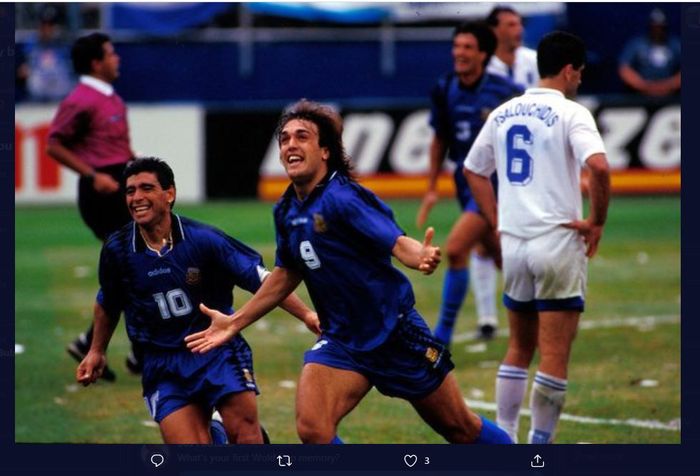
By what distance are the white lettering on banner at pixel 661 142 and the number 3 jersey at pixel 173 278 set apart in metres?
11.1

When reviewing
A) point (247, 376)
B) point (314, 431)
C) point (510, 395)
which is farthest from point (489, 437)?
point (510, 395)

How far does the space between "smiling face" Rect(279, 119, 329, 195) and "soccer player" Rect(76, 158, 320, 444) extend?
1.77 feet

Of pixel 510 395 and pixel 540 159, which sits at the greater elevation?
pixel 540 159

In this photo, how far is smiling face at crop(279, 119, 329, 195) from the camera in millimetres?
5379

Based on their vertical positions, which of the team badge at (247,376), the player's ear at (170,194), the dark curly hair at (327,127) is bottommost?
the team badge at (247,376)

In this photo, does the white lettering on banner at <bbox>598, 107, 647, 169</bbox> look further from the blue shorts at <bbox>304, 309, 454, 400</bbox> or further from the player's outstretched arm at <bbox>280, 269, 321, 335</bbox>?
the blue shorts at <bbox>304, 309, 454, 400</bbox>

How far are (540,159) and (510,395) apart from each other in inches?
42.4

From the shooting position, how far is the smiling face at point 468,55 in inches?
341

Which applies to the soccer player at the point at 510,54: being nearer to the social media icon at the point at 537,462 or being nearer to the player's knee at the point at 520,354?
the player's knee at the point at 520,354

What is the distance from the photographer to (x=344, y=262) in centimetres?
536

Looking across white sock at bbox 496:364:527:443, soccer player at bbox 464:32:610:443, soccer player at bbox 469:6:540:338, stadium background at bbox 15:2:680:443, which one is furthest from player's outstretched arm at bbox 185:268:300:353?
stadium background at bbox 15:2:680:443

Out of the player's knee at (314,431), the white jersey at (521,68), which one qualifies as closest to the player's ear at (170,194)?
the player's knee at (314,431)

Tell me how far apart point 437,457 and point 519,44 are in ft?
15.7

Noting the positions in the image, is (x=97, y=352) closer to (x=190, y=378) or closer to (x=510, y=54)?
(x=190, y=378)
